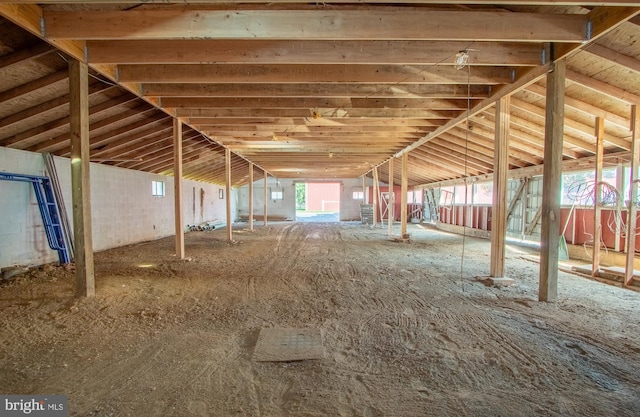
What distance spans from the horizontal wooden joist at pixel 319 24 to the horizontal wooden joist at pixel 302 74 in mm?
1154

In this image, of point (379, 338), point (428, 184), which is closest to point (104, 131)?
point (379, 338)

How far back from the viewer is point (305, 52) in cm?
388

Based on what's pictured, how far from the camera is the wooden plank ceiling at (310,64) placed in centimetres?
328

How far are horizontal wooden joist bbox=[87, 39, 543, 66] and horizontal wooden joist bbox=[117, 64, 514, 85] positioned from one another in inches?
21.9

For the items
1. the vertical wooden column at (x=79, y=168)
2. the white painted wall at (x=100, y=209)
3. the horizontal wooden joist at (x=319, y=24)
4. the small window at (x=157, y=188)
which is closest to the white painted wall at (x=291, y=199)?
the white painted wall at (x=100, y=209)

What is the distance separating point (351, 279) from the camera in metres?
5.34

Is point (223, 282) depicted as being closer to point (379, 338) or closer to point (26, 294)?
point (26, 294)

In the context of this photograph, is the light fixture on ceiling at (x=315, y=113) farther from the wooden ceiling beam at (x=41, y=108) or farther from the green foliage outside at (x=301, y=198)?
the green foliage outside at (x=301, y=198)

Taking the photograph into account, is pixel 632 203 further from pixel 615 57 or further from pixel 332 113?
pixel 332 113

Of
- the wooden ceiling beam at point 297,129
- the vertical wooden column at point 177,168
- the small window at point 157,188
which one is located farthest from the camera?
the small window at point 157,188

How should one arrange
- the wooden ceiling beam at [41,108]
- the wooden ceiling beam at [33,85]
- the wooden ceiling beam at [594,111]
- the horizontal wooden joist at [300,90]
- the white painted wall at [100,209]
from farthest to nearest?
1. the white painted wall at [100,209]
2. the wooden ceiling beam at [594,111]
3. the horizontal wooden joist at [300,90]
4. the wooden ceiling beam at [41,108]
5. the wooden ceiling beam at [33,85]

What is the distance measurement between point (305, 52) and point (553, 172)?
3.58 m
